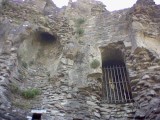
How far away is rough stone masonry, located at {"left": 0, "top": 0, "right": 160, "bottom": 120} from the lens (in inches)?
251

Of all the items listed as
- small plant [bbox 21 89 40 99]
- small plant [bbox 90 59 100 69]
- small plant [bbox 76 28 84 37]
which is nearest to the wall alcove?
small plant [bbox 90 59 100 69]

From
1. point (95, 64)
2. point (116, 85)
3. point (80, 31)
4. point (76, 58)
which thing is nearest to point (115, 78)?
point (116, 85)

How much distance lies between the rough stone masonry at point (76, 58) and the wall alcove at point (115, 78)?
0.12ft

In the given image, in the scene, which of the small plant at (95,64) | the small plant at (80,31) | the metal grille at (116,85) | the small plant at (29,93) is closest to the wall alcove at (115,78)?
the metal grille at (116,85)

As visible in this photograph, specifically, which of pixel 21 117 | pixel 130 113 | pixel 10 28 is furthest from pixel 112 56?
pixel 21 117

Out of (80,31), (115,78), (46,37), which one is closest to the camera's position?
(115,78)

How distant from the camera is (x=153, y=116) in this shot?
540cm

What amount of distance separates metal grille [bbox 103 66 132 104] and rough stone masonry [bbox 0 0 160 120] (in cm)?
4

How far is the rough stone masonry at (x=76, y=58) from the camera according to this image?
6.36 m

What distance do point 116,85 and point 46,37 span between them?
341cm

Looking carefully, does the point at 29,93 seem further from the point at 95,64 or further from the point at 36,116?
the point at 95,64

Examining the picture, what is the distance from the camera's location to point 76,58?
8281 millimetres

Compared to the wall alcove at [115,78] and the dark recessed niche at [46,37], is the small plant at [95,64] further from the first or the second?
the dark recessed niche at [46,37]

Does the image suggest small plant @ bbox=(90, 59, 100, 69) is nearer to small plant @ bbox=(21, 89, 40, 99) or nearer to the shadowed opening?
small plant @ bbox=(21, 89, 40, 99)
